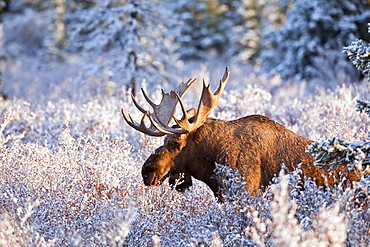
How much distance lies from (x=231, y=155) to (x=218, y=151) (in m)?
0.15

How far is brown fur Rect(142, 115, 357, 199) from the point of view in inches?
169

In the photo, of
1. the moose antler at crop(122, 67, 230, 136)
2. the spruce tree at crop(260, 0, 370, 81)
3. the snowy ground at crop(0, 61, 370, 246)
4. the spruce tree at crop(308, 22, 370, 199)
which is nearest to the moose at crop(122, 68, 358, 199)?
the moose antler at crop(122, 67, 230, 136)

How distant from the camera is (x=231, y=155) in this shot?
14.1 ft

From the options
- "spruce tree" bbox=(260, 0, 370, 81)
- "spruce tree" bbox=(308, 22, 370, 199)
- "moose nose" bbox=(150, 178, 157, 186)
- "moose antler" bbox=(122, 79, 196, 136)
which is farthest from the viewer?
"spruce tree" bbox=(260, 0, 370, 81)

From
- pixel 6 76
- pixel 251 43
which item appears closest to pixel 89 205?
pixel 6 76

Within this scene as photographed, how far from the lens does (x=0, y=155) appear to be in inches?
201

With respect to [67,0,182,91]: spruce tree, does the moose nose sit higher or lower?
higher

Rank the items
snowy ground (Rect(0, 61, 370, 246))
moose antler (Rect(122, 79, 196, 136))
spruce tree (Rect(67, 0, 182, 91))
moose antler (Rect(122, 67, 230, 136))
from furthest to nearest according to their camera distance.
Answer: spruce tree (Rect(67, 0, 182, 91)) < moose antler (Rect(122, 79, 196, 136)) < moose antler (Rect(122, 67, 230, 136)) < snowy ground (Rect(0, 61, 370, 246))

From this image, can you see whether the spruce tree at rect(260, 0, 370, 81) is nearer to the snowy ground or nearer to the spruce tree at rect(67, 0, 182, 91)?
the spruce tree at rect(67, 0, 182, 91)

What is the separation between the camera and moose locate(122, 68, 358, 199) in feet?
14.1

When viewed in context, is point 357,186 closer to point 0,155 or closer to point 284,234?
point 284,234

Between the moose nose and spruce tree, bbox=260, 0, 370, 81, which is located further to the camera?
spruce tree, bbox=260, 0, 370, 81

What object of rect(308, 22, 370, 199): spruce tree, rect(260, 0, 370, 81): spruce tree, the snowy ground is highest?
rect(308, 22, 370, 199): spruce tree

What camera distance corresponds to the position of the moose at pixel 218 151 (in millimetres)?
4301
